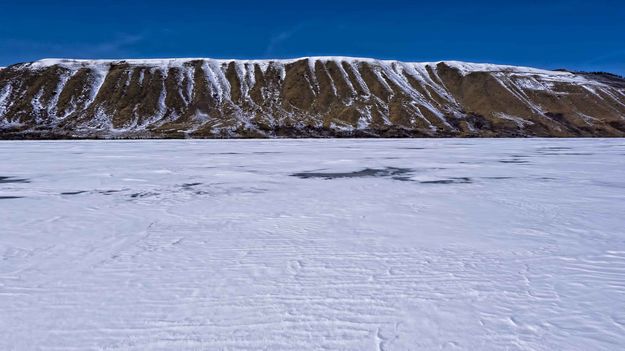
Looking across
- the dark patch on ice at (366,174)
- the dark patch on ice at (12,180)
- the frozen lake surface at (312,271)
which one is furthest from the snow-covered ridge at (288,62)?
the frozen lake surface at (312,271)

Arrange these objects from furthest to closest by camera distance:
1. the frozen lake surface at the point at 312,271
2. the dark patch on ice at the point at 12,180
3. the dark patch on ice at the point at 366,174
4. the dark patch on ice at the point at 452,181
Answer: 1. the dark patch on ice at the point at 366,174
2. the dark patch on ice at the point at 12,180
3. the dark patch on ice at the point at 452,181
4. the frozen lake surface at the point at 312,271

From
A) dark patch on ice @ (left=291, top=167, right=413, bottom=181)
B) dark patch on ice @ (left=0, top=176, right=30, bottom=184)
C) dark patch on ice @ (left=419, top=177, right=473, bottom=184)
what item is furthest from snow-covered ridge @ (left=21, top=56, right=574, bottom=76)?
dark patch on ice @ (left=419, top=177, right=473, bottom=184)

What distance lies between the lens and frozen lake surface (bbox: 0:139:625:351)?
3.39 m

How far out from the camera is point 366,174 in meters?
14.6

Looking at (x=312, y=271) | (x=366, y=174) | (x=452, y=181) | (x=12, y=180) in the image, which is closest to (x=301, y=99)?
(x=366, y=174)

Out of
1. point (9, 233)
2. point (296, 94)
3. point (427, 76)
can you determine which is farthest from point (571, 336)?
point (427, 76)

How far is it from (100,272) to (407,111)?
79075mm

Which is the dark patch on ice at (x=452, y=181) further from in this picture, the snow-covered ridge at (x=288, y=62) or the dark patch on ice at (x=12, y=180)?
the snow-covered ridge at (x=288, y=62)

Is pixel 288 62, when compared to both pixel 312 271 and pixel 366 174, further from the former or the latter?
pixel 312 271

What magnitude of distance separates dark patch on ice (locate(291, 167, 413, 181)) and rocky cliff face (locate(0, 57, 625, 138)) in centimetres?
5118

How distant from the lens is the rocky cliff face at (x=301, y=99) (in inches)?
2921

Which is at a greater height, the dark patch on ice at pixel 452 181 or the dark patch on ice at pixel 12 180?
the dark patch on ice at pixel 452 181

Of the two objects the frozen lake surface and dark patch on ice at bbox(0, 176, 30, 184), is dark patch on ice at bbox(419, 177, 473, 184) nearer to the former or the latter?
the frozen lake surface

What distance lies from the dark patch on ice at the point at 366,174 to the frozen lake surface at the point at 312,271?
12.8 feet
